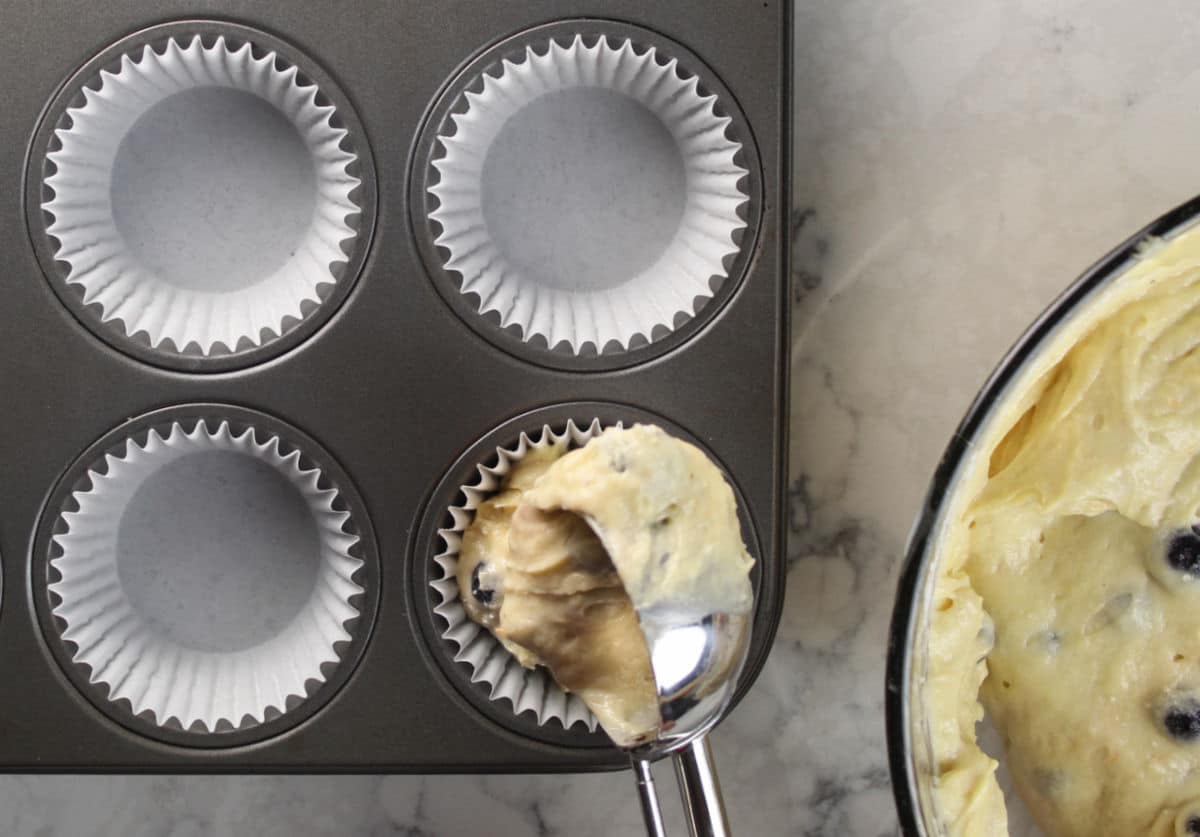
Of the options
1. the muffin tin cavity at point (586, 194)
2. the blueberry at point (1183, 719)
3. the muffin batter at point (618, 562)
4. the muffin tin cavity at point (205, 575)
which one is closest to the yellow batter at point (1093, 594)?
the blueberry at point (1183, 719)

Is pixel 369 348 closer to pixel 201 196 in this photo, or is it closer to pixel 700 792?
pixel 201 196

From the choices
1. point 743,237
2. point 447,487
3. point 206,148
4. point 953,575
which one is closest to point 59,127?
point 206,148

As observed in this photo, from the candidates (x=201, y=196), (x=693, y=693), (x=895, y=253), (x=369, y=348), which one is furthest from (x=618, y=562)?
(x=201, y=196)

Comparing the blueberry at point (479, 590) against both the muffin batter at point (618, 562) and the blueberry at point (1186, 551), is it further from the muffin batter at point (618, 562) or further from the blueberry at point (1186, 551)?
the blueberry at point (1186, 551)

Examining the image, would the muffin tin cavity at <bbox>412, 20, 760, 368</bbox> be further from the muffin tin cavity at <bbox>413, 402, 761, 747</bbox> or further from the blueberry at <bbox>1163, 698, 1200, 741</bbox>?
the blueberry at <bbox>1163, 698, 1200, 741</bbox>

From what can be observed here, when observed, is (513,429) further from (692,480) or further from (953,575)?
(953,575)

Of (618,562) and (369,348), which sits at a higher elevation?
(369,348)

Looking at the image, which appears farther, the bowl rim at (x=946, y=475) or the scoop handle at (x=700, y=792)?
the scoop handle at (x=700, y=792)
